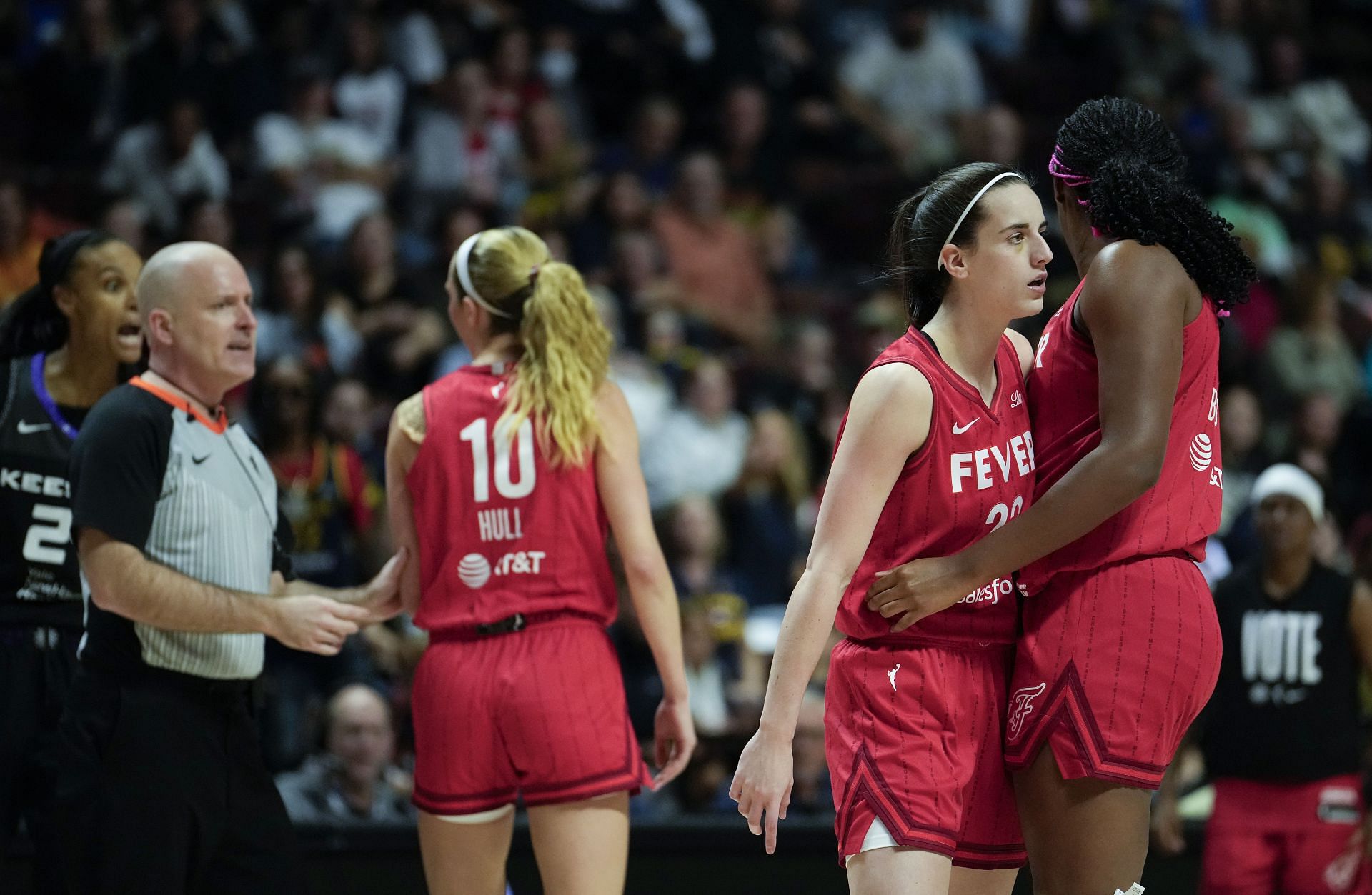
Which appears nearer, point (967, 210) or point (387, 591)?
point (967, 210)

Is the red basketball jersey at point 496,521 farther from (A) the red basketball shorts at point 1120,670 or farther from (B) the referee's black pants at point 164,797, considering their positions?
(A) the red basketball shorts at point 1120,670

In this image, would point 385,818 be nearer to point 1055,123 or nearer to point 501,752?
point 501,752

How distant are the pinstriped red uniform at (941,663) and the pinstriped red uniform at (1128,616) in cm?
8

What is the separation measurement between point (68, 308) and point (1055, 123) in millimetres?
8207

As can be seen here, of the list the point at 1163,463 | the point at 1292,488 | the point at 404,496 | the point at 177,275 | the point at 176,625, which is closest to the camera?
the point at 1163,463

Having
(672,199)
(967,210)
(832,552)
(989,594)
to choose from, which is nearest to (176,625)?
(832,552)

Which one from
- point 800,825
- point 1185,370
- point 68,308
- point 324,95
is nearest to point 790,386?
point 324,95

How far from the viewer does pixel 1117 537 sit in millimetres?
3273

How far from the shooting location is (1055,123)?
11.1 m

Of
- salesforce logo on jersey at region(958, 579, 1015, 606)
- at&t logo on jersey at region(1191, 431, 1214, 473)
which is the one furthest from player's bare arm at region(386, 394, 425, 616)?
at&t logo on jersey at region(1191, 431, 1214, 473)

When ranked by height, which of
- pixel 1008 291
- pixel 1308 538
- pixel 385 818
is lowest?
pixel 385 818

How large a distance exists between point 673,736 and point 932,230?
1.54 metres

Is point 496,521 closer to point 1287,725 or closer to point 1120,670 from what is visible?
point 1120,670

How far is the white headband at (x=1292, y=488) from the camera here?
609 cm
